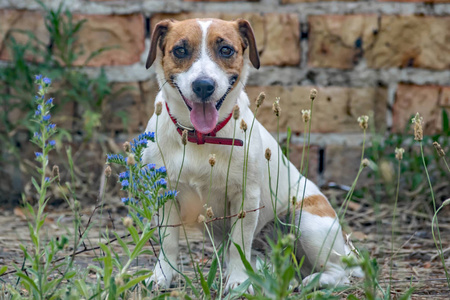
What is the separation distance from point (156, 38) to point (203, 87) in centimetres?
35

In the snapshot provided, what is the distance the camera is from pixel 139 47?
10.4 ft

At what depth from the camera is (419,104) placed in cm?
321

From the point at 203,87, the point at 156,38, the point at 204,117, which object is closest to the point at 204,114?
the point at 204,117

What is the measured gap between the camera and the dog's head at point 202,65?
6.62 feet

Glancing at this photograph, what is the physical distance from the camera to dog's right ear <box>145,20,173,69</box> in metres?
2.19

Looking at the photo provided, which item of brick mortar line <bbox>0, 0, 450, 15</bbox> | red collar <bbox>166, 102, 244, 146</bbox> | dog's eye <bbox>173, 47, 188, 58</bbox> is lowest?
red collar <bbox>166, 102, 244, 146</bbox>

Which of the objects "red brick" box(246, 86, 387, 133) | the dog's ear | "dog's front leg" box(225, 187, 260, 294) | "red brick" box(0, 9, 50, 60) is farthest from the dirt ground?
"red brick" box(0, 9, 50, 60)

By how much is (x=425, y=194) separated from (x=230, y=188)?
137 cm

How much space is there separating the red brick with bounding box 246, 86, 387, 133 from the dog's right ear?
1.00 m

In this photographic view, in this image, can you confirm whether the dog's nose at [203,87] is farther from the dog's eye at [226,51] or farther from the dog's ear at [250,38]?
the dog's ear at [250,38]

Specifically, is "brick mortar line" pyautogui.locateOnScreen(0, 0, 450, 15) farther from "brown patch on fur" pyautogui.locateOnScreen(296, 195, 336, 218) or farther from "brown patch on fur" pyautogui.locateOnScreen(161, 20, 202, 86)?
"brown patch on fur" pyautogui.locateOnScreen(296, 195, 336, 218)

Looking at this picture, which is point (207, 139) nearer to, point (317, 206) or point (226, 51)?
point (226, 51)

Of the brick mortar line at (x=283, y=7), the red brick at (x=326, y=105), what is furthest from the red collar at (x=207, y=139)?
the brick mortar line at (x=283, y=7)

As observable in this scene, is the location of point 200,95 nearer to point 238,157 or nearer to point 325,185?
point 238,157
